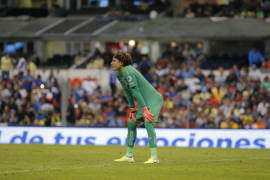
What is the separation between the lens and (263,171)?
47.0 ft

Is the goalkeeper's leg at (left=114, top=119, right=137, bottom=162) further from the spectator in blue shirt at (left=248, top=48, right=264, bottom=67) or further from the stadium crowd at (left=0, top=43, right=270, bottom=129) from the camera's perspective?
the spectator in blue shirt at (left=248, top=48, right=264, bottom=67)

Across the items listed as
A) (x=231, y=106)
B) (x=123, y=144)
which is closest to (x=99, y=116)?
(x=231, y=106)

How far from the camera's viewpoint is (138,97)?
15.0 metres

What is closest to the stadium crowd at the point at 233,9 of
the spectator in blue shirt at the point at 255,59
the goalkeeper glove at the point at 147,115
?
the spectator in blue shirt at the point at 255,59

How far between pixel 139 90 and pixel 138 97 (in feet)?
0.83

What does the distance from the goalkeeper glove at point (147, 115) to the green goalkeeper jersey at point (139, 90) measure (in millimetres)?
95

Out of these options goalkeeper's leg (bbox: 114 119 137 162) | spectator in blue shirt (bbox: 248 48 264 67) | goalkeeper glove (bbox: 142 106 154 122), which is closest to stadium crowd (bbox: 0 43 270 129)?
spectator in blue shirt (bbox: 248 48 264 67)

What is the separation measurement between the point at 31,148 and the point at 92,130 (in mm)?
4955

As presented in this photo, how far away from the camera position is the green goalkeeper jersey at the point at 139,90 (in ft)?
49.1

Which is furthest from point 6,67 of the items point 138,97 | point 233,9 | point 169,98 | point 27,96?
point 138,97

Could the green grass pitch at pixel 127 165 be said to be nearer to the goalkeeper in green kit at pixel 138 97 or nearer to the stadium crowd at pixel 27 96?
the goalkeeper in green kit at pixel 138 97

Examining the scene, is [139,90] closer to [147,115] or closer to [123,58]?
[147,115]

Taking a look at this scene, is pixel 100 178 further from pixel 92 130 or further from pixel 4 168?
pixel 92 130

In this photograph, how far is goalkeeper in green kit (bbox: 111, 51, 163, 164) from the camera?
1498cm
